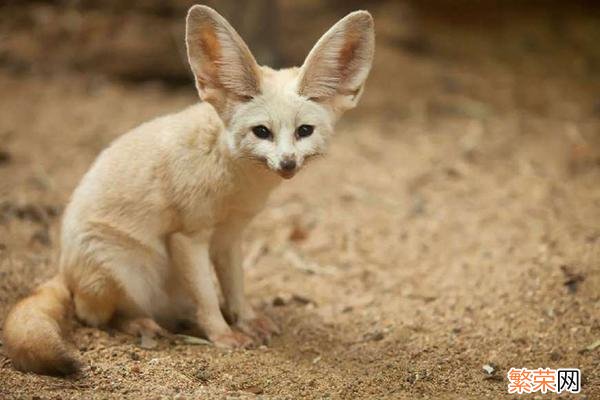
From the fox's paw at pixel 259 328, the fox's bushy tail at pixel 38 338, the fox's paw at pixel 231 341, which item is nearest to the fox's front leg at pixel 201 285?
the fox's paw at pixel 231 341

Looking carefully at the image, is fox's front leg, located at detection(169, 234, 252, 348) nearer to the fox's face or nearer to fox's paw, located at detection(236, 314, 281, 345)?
fox's paw, located at detection(236, 314, 281, 345)

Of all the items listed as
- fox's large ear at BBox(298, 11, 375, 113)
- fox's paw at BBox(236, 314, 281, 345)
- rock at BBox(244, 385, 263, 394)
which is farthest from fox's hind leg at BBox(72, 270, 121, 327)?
fox's large ear at BBox(298, 11, 375, 113)

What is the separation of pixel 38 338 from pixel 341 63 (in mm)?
1867

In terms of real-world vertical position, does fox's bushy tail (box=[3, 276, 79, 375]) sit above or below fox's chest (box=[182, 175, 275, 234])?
below

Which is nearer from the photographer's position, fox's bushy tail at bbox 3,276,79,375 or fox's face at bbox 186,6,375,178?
fox's bushy tail at bbox 3,276,79,375

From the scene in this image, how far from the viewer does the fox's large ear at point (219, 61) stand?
10.7 feet

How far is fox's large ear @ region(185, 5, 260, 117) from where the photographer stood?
3252 millimetres

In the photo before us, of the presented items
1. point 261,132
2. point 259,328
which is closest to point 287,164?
point 261,132

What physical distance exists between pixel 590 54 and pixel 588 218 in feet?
15.6

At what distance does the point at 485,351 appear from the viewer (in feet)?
11.8

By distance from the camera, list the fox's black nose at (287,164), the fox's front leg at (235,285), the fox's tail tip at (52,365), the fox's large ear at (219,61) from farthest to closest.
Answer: the fox's front leg at (235,285) → the fox's large ear at (219,61) → the fox's black nose at (287,164) → the fox's tail tip at (52,365)

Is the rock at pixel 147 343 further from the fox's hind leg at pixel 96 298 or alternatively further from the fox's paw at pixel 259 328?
the fox's paw at pixel 259 328

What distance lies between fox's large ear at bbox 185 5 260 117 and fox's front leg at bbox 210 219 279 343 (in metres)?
0.73

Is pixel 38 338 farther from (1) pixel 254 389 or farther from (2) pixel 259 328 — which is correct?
(2) pixel 259 328
